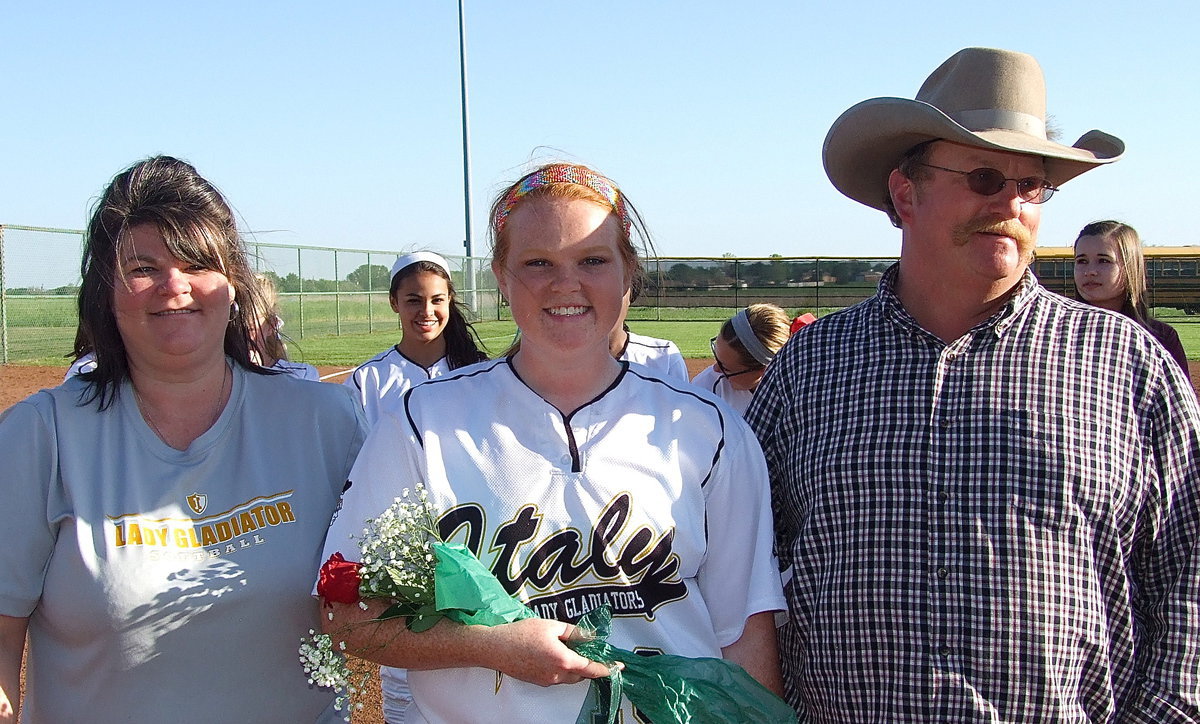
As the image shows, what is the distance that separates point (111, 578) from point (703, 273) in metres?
34.2

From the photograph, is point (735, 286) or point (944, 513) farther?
point (735, 286)

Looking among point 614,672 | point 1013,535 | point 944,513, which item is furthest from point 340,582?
point 1013,535

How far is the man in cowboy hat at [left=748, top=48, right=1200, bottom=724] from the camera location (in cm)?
219

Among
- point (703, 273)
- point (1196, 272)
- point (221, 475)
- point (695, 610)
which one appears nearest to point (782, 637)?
point (695, 610)

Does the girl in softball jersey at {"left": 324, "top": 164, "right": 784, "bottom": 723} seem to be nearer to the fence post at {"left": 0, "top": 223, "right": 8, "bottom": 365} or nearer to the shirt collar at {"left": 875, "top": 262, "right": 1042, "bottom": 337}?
the shirt collar at {"left": 875, "top": 262, "right": 1042, "bottom": 337}

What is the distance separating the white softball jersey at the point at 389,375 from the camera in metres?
5.41

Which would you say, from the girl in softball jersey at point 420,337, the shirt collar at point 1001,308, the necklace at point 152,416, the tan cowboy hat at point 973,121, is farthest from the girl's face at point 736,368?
the necklace at point 152,416

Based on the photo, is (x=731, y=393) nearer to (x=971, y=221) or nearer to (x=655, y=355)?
(x=655, y=355)

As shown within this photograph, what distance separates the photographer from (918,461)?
7.58 ft

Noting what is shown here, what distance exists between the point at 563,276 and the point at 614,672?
86 cm

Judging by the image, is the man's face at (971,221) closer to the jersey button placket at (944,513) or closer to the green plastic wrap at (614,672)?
the jersey button placket at (944,513)

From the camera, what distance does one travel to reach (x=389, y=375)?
557 centimetres

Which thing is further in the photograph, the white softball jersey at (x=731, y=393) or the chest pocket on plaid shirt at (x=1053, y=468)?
the white softball jersey at (x=731, y=393)

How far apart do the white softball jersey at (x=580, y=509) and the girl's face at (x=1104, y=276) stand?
470cm
